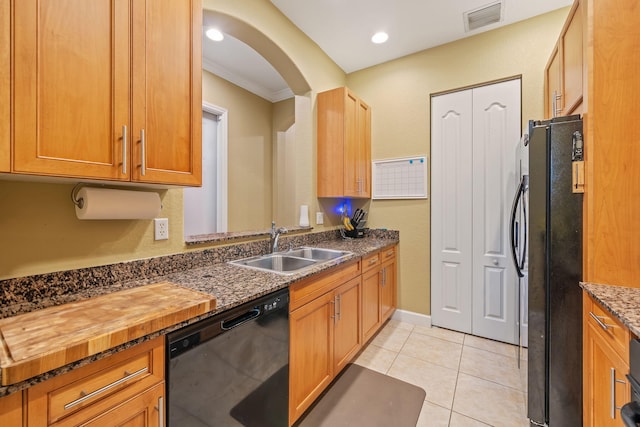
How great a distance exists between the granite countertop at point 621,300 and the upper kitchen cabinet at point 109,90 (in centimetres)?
168

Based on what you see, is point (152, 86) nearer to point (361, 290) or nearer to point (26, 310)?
point (26, 310)

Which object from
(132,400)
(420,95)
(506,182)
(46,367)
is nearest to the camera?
(46,367)

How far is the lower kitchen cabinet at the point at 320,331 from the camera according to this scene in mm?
1404

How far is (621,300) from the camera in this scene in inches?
40.0

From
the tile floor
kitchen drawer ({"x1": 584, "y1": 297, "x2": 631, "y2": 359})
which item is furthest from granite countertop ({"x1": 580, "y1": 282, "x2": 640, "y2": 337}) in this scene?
the tile floor

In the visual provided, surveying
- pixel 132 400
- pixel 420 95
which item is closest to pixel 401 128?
pixel 420 95

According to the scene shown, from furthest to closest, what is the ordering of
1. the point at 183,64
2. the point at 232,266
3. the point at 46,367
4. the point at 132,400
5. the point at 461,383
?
1. the point at 461,383
2. the point at 232,266
3. the point at 183,64
4. the point at 132,400
5. the point at 46,367

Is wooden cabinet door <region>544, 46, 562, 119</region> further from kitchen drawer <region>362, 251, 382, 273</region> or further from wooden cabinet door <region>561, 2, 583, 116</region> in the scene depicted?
kitchen drawer <region>362, 251, 382, 273</region>

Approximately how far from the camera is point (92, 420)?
0.70 meters

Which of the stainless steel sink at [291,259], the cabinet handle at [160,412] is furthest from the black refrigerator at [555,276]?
the cabinet handle at [160,412]

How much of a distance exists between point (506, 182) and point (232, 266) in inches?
92.7

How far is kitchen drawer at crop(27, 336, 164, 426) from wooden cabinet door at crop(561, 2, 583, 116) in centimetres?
231

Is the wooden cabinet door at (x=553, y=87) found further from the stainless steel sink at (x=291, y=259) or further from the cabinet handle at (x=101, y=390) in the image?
the cabinet handle at (x=101, y=390)

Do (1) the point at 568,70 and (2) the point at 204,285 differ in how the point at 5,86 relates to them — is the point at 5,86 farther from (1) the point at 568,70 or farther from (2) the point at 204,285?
(1) the point at 568,70
